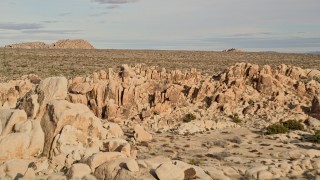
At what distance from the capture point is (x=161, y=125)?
117 feet

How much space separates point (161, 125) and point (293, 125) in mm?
11089

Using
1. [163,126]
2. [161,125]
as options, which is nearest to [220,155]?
[163,126]

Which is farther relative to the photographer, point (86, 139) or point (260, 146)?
point (260, 146)

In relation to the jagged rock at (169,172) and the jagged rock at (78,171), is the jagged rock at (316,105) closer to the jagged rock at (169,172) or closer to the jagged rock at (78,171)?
the jagged rock at (169,172)

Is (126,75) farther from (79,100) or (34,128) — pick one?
(34,128)

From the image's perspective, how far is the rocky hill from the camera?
21.7 m

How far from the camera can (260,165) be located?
23.5 m

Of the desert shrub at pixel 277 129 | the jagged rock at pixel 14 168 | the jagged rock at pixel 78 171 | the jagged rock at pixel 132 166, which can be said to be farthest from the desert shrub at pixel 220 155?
the jagged rock at pixel 14 168

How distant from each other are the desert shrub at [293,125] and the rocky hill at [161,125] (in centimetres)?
18

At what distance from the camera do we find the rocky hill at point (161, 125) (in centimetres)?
2166

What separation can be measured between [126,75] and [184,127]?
401 inches

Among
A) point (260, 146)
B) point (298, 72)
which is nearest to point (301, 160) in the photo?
point (260, 146)

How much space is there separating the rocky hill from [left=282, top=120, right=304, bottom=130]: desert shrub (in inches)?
7.2

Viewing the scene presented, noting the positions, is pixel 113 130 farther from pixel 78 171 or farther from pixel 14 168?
pixel 14 168
